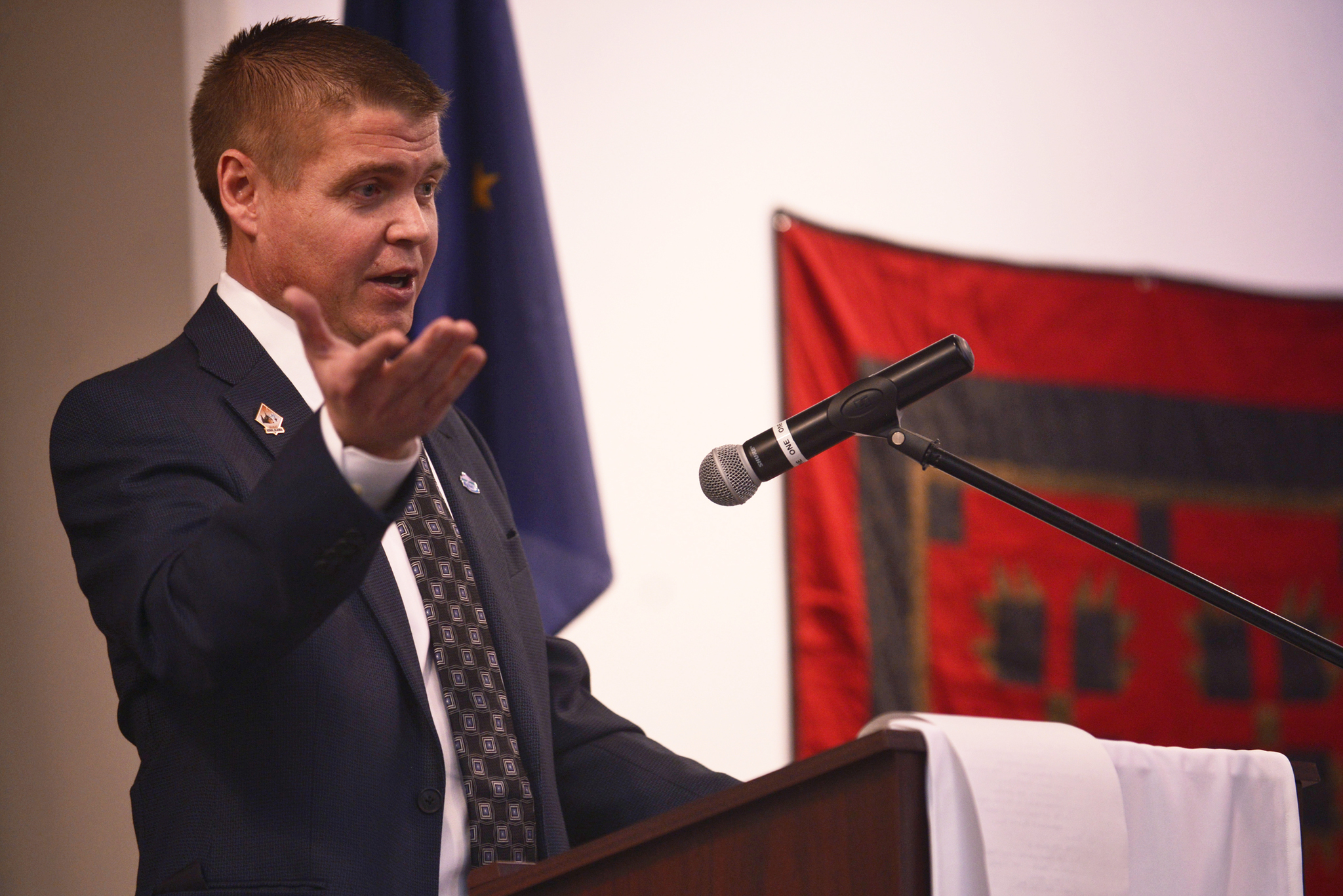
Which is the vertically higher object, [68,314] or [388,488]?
[68,314]

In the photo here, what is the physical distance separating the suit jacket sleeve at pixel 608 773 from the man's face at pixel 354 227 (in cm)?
50

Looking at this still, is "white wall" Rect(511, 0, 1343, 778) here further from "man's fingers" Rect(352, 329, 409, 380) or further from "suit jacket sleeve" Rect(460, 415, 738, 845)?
"man's fingers" Rect(352, 329, 409, 380)

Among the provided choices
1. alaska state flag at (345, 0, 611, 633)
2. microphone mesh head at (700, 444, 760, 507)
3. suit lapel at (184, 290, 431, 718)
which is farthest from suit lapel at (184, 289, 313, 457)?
alaska state flag at (345, 0, 611, 633)

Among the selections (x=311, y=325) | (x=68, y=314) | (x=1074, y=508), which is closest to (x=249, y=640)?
(x=311, y=325)

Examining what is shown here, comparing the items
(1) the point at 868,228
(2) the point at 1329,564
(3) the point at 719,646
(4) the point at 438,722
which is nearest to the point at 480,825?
(4) the point at 438,722

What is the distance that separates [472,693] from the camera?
143 centimetres

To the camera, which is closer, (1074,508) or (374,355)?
(374,355)

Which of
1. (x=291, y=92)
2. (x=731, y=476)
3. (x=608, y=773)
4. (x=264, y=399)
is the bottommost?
(x=608, y=773)

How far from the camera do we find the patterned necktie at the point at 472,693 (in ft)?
→ 4.51

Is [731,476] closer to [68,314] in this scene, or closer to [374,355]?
[374,355]

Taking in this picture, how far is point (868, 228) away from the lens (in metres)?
3.32

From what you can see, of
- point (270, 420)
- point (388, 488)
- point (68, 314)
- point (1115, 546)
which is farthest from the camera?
point (68, 314)

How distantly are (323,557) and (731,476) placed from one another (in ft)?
1.53

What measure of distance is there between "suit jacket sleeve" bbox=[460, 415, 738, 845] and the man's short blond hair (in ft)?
2.31
